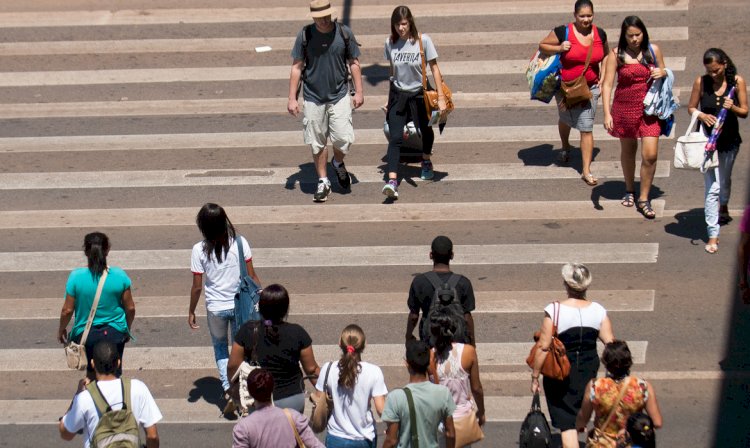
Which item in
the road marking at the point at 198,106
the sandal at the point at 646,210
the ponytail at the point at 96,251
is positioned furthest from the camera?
the road marking at the point at 198,106

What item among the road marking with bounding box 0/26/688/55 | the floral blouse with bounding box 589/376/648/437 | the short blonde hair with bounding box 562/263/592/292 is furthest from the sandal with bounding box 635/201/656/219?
the floral blouse with bounding box 589/376/648/437

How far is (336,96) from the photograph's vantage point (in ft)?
42.0

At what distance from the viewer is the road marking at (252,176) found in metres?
13.4

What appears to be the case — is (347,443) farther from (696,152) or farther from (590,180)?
(590,180)

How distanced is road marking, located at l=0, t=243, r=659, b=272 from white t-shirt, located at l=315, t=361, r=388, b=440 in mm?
4395

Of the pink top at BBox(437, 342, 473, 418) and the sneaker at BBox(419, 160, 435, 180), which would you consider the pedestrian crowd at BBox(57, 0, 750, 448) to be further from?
the sneaker at BBox(419, 160, 435, 180)

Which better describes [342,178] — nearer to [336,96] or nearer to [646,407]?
[336,96]

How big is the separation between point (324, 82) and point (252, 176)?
160 centimetres

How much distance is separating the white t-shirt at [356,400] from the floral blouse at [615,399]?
4.26ft

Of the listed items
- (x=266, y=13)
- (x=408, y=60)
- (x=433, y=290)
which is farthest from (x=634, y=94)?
(x=266, y=13)

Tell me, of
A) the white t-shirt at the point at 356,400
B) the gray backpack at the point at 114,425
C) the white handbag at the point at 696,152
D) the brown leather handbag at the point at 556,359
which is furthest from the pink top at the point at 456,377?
the white handbag at the point at 696,152

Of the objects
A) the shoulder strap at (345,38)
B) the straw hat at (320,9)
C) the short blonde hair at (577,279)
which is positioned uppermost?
the straw hat at (320,9)

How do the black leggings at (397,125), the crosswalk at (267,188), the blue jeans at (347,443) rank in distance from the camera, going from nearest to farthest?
the blue jeans at (347,443)
the crosswalk at (267,188)
the black leggings at (397,125)

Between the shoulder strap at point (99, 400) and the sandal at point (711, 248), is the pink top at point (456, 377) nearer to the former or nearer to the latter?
the shoulder strap at point (99, 400)
